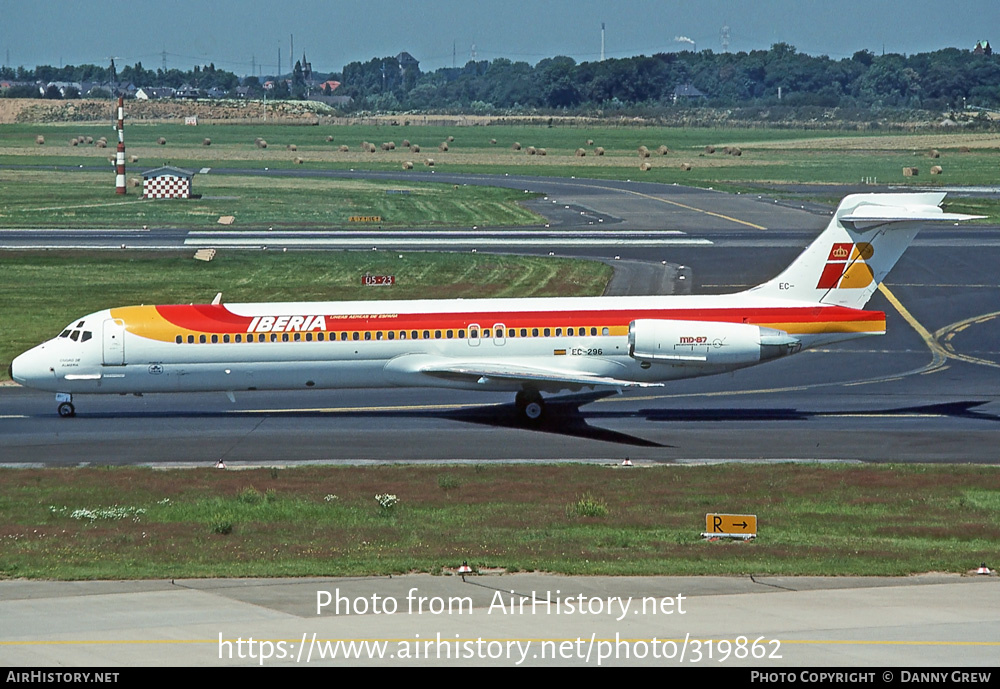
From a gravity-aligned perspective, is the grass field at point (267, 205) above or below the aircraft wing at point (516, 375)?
above

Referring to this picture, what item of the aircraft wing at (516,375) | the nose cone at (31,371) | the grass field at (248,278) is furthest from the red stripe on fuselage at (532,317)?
the grass field at (248,278)

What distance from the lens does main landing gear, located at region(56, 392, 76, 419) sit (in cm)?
3656

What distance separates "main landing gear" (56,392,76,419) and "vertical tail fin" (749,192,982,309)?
19937 millimetres

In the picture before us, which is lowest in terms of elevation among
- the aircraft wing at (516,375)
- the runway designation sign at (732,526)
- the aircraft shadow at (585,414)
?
the aircraft shadow at (585,414)

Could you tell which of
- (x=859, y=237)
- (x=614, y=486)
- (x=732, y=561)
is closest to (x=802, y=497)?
(x=614, y=486)

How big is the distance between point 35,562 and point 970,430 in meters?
24.1

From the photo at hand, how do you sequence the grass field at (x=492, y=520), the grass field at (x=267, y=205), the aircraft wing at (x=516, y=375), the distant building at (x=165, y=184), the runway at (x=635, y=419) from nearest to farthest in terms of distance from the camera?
the grass field at (x=492, y=520), the runway at (x=635, y=419), the aircraft wing at (x=516, y=375), the grass field at (x=267, y=205), the distant building at (x=165, y=184)

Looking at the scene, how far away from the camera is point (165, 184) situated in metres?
93.9

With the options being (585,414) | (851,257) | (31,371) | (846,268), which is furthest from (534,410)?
(31,371)

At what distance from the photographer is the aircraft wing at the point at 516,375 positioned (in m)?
34.2

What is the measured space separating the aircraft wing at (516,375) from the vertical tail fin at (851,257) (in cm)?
491

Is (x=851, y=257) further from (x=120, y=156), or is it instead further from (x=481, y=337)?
(x=120, y=156)

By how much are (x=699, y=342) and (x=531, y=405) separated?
492cm

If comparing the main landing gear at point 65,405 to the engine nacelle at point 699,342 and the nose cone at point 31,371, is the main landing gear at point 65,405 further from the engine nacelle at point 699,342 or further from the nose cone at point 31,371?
the engine nacelle at point 699,342
